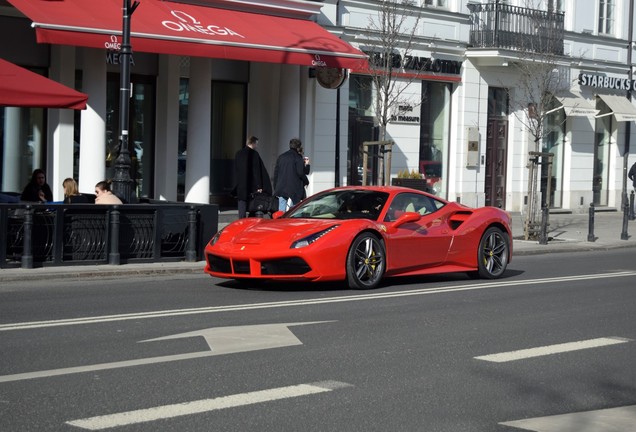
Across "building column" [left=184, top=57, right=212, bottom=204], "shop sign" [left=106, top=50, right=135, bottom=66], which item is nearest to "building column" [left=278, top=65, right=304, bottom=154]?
"building column" [left=184, top=57, right=212, bottom=204]

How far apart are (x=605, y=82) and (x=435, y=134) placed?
25.8 feet

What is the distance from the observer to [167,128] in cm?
2497

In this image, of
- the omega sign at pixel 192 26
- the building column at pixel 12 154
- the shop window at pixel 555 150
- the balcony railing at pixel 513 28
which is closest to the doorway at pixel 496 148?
the balcony railing at pixel 513 28

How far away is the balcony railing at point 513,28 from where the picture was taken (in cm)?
3097

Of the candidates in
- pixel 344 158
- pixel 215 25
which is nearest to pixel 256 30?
pixel 215 25

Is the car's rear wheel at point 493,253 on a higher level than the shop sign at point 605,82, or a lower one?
lower

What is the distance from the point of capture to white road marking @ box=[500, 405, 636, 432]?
6.59 meters

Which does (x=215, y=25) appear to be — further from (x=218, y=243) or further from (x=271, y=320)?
(x=271, y=320)

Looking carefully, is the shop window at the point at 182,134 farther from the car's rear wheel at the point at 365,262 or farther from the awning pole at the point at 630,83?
the awning pole at the point at 630,83

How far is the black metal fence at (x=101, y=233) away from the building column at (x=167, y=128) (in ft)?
25.5

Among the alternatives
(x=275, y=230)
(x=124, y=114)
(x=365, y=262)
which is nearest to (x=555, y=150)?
(x=124, y=114)

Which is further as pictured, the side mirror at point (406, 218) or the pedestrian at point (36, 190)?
the pedestrian at point (36, 190)

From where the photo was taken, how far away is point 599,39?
35.8 metres

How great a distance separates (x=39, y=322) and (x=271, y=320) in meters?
2.13
